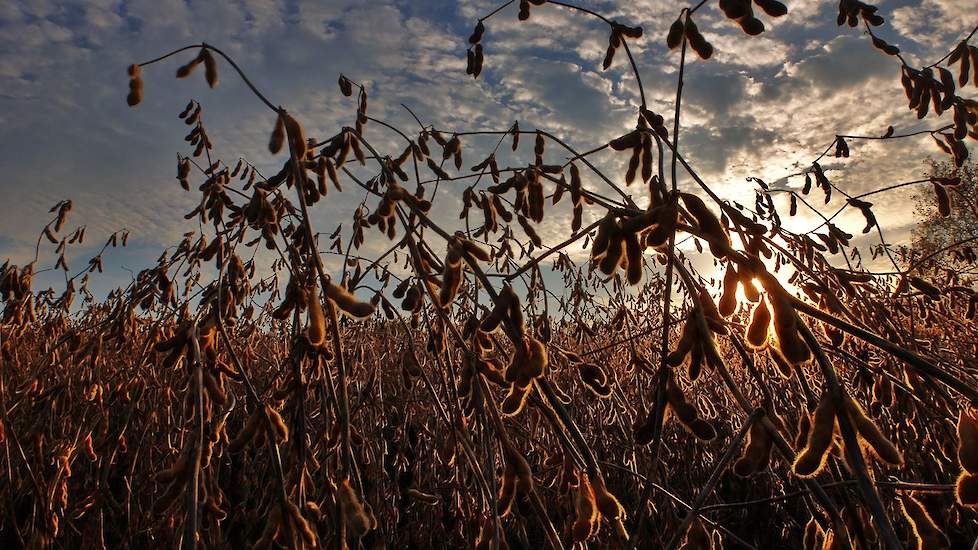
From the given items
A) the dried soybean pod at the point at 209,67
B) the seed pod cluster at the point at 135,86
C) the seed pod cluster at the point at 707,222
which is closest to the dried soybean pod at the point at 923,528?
the seed pod cluster at the point at 707,222

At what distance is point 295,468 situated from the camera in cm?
141

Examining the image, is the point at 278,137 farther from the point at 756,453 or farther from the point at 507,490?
the point at 756,453

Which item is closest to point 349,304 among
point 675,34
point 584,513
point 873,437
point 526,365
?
point 526,365

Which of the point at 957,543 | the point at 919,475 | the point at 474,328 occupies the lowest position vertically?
the point at 957,543

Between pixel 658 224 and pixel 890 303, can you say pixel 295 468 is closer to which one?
pixel 658 224

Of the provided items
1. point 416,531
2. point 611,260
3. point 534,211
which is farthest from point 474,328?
point 416,531

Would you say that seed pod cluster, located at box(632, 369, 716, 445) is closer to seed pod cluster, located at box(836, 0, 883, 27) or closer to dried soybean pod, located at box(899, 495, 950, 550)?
dried soybean pod, located at box(899, 495, 950, 550)

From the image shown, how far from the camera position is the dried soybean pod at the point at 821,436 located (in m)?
0.69

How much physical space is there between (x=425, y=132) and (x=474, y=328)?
4.35 ft

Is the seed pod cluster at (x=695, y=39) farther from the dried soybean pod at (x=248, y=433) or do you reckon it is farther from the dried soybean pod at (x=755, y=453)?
the dried soybean pod at (x=248, y=433)

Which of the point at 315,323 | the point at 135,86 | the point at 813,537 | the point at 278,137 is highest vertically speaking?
the point at 135,86

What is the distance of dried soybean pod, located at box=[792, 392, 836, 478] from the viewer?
0.69 metres

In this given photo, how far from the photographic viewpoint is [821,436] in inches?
27.1

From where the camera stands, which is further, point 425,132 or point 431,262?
point 425,132
